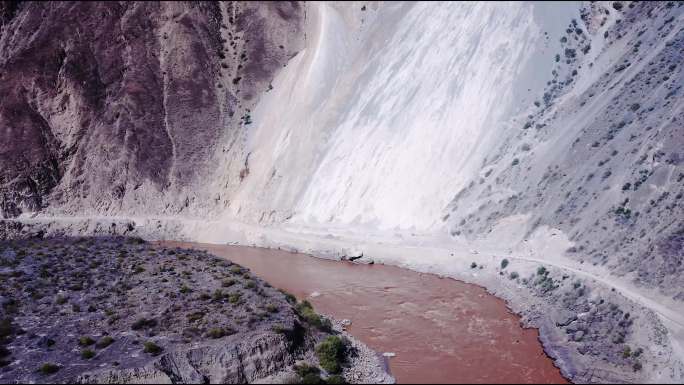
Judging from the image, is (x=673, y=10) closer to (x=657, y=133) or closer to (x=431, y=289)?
(x=657, y=133)

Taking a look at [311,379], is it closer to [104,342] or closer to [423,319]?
[104,342]

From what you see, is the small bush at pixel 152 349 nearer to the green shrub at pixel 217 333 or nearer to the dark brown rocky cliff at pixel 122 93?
the green shrub at pixel 217 333

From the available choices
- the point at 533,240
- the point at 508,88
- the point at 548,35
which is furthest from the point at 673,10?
the point at 533,240

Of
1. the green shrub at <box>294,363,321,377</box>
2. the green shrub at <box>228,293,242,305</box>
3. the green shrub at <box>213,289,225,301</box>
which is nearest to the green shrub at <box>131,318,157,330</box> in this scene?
the green shrub at <box>213,289,225,301</box>

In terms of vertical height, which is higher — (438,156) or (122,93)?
(122,93)

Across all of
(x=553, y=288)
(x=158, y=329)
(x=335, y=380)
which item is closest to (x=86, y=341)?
(x=158, y=329)

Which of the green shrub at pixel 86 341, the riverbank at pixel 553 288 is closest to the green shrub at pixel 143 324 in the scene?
the green shrub at pixel 86 341
